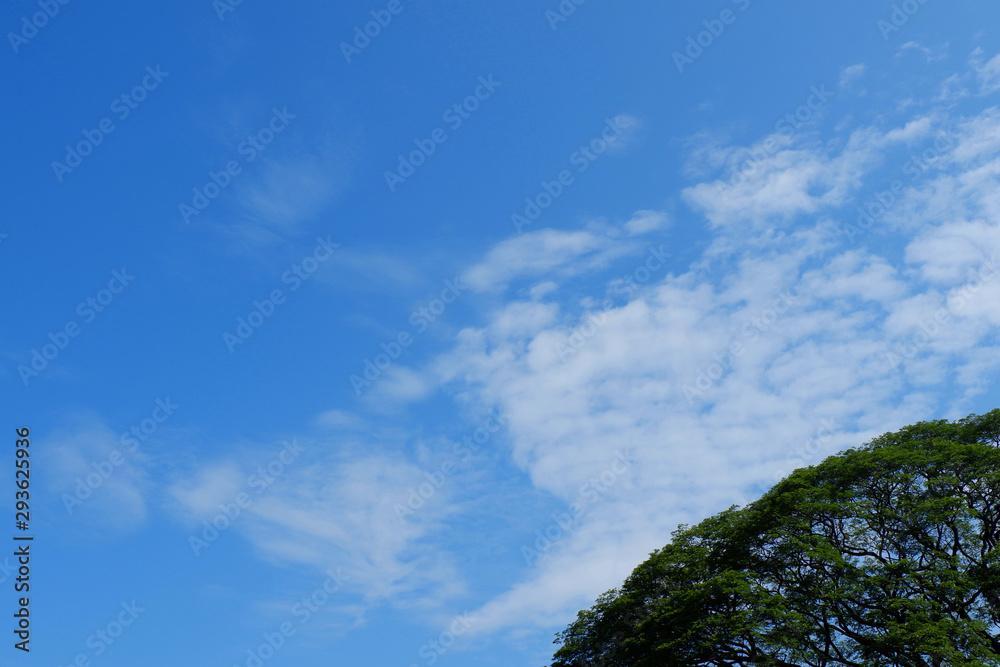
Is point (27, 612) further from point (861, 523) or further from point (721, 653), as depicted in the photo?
point (861, 523)

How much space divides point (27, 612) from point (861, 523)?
23.6m

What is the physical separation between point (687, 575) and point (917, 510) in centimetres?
817

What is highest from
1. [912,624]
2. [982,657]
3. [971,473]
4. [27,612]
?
[27,612]

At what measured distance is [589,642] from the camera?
31062 millimetres

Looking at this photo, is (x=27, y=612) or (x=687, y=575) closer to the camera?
(x=27, y=612)

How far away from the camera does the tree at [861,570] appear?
859 inches

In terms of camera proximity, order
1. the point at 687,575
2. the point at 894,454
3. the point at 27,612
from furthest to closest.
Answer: the point at 687,575 < the point at 894,454 < the point at 27,612

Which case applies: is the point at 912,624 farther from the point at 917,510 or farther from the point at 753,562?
the point at 753,562

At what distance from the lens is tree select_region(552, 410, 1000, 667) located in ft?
71.6

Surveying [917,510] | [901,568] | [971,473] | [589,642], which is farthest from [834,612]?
[589,642]

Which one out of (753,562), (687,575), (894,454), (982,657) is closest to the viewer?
(982,657)

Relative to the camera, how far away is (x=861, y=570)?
77.7 feet

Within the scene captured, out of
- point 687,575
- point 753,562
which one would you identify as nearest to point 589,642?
point 687,575

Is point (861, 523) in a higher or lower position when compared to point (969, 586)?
Answer: higher
